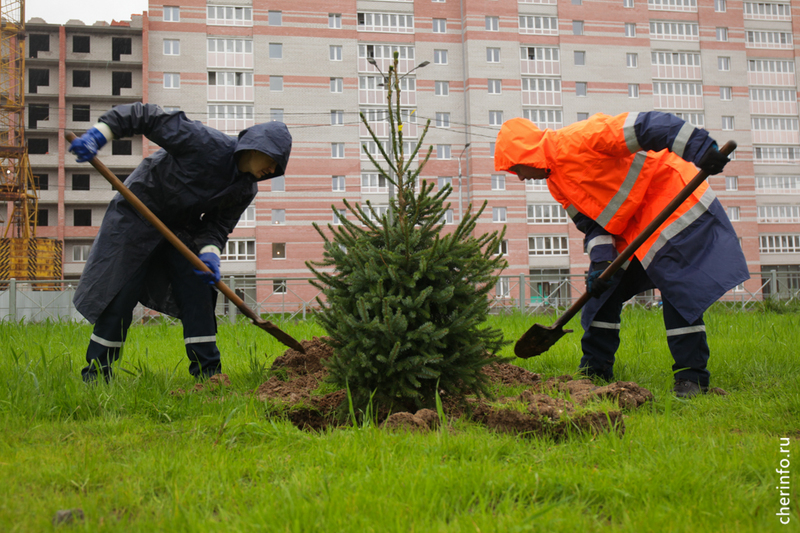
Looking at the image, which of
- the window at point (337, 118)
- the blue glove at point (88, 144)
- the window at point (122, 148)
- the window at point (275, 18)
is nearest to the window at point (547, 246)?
the window at point (337, 118)

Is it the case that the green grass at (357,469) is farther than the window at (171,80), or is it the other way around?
the window at (171,80)

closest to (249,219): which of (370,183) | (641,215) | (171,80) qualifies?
(370,183)

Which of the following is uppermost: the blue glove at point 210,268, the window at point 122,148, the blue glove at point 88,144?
the window at point 122,148

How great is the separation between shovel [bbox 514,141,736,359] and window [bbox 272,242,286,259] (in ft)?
102

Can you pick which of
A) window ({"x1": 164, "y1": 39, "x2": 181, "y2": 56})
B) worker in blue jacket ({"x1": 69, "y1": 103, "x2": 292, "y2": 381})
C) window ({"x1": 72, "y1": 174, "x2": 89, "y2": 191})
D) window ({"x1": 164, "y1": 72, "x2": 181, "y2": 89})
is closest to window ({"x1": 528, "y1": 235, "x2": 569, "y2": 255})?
window ({"x1": 164, "y1": 72, "x2": 181, "y2": 89})

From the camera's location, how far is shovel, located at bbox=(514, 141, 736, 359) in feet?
10.7

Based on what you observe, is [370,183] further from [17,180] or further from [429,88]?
[17,180]

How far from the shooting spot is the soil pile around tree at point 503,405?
2520mm

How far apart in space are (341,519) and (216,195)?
2.97 m

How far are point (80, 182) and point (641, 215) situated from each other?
40.3 m

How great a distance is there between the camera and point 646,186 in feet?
12.2

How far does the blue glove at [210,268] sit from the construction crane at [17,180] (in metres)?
34.5

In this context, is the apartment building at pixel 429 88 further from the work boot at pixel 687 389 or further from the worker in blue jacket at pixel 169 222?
the work boot at pixel 687 389

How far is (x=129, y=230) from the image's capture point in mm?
3846
